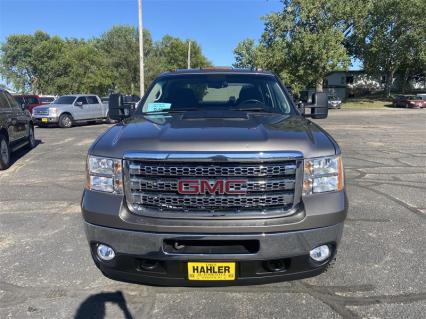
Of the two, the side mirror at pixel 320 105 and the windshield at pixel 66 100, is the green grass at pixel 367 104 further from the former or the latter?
the side mirror at pixel 320 105

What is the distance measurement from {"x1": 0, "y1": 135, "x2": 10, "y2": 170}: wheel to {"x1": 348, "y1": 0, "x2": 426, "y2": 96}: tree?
47.4 m

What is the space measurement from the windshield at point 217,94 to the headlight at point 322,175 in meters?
1.43

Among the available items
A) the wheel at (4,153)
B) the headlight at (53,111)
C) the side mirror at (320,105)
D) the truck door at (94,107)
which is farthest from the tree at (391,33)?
the side mirror at (320,105)

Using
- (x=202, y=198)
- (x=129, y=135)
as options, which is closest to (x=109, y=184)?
(x=129, y=135)

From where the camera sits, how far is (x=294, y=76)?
46.8 m

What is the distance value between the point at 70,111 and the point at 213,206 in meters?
20.4

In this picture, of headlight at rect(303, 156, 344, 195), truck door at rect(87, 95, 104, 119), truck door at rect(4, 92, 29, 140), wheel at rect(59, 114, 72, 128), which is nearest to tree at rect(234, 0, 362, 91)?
truck door at rect(87, 95, 104, 119)

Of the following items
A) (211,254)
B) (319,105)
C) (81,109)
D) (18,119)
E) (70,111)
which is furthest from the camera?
(81,109)

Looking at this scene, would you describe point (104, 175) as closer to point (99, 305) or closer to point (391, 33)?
point (99, 305)

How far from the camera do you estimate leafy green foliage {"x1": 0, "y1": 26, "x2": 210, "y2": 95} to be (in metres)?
60.1

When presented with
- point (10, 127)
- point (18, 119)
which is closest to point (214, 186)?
point (10, 127)

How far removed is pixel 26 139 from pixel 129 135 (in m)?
9.53

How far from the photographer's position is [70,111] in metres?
22.0

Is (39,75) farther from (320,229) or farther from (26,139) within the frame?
(320,229)
